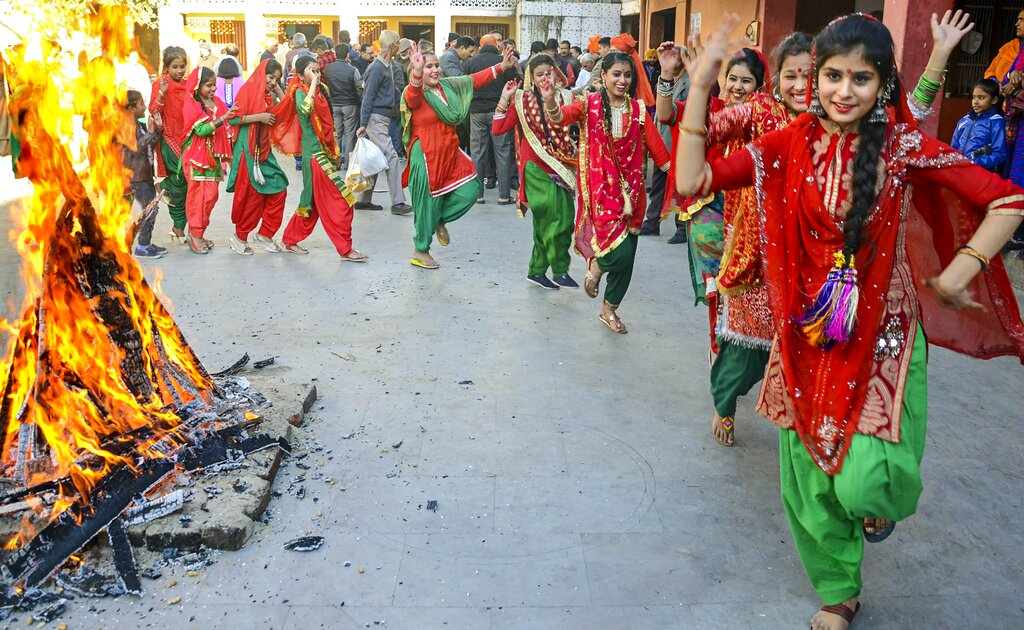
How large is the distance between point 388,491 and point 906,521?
1986mm

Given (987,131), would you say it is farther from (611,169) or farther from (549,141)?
(549,141)

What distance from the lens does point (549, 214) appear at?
21.6 feet

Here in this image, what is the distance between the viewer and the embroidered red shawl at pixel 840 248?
257cm

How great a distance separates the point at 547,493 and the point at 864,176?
1.77 m

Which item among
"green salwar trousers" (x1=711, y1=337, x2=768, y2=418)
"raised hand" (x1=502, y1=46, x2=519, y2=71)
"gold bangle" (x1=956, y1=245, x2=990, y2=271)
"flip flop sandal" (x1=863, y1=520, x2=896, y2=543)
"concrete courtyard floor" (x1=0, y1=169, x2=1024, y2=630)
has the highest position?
"raised hand" (x1=502, y1=46, x2=519, y2=71)

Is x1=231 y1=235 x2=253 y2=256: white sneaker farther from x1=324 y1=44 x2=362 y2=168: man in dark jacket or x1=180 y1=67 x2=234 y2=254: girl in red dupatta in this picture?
x1=324 y1=44 x2=362 y2=168: man in dark jacket

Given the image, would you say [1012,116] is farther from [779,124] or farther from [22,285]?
[22,285]

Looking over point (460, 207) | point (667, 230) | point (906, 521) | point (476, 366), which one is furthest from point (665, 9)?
point (906, 521)

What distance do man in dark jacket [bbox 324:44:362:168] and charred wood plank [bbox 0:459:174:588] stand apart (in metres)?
9.72

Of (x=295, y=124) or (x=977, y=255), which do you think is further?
(x=295, y=124)

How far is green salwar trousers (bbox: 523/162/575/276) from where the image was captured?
6.55 m

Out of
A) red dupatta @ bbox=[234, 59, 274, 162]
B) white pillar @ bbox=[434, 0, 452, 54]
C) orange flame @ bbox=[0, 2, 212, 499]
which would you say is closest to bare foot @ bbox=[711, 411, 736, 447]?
orange flame @ bbox=[0, 2, 212, 499]

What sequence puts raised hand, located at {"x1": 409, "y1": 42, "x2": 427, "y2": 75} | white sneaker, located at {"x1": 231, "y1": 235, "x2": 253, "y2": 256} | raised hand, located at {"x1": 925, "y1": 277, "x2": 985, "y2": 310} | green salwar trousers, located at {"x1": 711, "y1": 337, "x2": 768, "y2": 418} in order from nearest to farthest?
raised hand, located at {"x1": 925, "y1": 277, "x2": 985, "y2": 310}
green salwar trousers, located at {"x1": 711, "y1": 337, "x2": 768, "y2": 418}
raised hand, located at {"x1": 409, "y1": 42, "x2": 427, "y2": 75}
white sneaker, located at {"x1": 231, "y1": 235, "x2": 253, "y2": 256}

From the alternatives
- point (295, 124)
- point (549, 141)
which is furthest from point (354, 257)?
point (549, 141)
